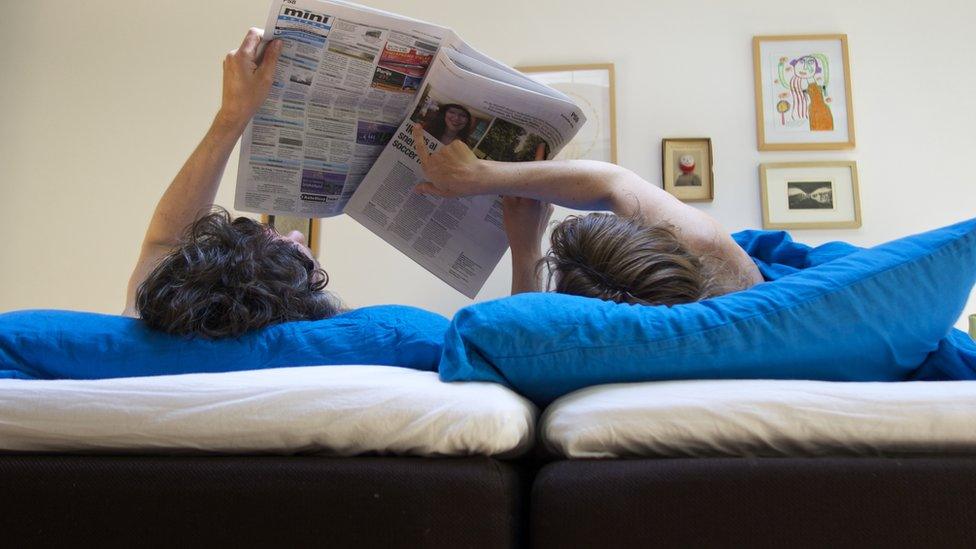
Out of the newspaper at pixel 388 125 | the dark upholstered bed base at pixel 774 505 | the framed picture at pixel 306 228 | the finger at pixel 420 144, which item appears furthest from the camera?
the framed picture at pixel 306 228

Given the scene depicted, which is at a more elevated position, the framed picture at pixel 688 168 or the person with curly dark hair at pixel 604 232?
the framed picture at pixel 688 168

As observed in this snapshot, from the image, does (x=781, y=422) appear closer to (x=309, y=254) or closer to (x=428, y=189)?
(x=309, y=254)

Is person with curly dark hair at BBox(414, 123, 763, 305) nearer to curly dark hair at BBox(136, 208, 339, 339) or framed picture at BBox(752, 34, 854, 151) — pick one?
curly dark hair at BBox(136, 208, 339, 339)

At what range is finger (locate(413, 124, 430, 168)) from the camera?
1425 mm

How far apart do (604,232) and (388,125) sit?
61cm

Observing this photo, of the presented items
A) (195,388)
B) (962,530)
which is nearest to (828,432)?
(962,530)

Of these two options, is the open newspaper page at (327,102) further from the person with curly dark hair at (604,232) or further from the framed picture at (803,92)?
the framed picture at (803,92)

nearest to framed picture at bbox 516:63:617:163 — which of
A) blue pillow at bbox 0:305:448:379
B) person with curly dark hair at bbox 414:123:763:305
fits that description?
person with curly dark hair at bbox 414:123:763:305

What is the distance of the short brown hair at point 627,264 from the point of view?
0.91 m

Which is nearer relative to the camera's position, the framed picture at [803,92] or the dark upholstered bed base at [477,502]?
the dark upholstered bed base at [477,502]

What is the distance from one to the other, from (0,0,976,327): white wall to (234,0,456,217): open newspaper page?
2.35ft

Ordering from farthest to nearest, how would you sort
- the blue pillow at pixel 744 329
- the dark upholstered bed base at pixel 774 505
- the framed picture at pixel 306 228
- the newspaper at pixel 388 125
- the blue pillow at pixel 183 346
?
1. the framed picture at pixel 306 228
2. the newspaper at pixel 388 125
3. the blue pillow at pixel 183 346
4. the blue pillow at pixel 744 329
5. the dark upholstered bed base at pixel 774 505

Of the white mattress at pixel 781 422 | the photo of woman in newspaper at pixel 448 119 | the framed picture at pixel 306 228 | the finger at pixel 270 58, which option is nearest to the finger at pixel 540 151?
the photo of woman in newspaper at pixel 448 119

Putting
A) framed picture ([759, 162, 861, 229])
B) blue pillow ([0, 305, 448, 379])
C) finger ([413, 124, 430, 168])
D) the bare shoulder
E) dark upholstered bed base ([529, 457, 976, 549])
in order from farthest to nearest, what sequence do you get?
framed picture ([759, 162, 861, 229]), finger ([413, 124, 430, 168]), the bare shoulder, blue pillow ([0, 305, 448, 379]), dark upholstered bed base ([529, 457, 976, 549])
